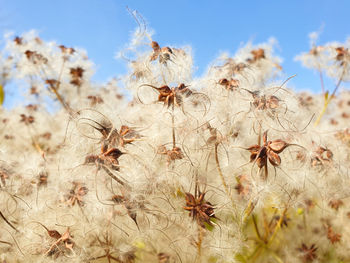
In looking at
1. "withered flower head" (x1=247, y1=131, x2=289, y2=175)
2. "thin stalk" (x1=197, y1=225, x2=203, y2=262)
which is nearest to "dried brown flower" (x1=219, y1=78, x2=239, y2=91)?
"withered flower head" (x1=247, y1=131, x2=289, y2=175)

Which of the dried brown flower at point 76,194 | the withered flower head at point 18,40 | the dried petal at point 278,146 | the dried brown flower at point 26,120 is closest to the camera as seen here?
the dried petal at point 278,146

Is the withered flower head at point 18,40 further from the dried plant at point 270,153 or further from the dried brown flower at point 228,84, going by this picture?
the dried plant at point 270,153

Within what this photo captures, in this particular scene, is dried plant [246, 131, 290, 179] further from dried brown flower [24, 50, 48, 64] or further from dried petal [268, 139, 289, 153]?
dried brown flower [24, 50, 48, 64]

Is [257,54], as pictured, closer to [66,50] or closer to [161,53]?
[161,53]

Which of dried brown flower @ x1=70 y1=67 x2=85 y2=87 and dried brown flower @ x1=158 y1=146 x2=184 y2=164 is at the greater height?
dried brown flower @ x1=70 y1=67 x2=85 y2=87

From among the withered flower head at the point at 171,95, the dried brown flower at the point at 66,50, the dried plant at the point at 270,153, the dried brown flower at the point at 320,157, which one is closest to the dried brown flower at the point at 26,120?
the dried brown flower at the point at 66,50

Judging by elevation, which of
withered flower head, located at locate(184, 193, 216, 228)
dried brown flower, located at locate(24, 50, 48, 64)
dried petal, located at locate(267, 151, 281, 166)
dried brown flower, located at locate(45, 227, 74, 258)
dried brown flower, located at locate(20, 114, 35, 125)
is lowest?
dried brown flower, located at locate(45, 227, 74, 258)

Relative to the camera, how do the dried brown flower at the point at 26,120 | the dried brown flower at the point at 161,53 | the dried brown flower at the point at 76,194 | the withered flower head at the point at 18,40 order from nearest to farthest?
the dried brown flower at the point at 76,194 < the dried brown flower at the point at 161,53 < the dried brown flower at the point at 26,120 < the withered flower head at the point at 18,40

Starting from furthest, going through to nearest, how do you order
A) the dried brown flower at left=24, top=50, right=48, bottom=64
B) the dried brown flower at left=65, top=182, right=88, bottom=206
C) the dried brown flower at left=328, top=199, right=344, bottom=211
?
the dried brown flower at left=24, top=50, right=48, bottom=64
the dried brown flower at left=328, top=199, right=344, bottom=211
the dried brown flower at left=65, top=182, right=88, bottom=206

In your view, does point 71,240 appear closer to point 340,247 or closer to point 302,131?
point 302,131

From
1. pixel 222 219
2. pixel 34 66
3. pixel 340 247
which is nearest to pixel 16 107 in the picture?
pixel 34 66
